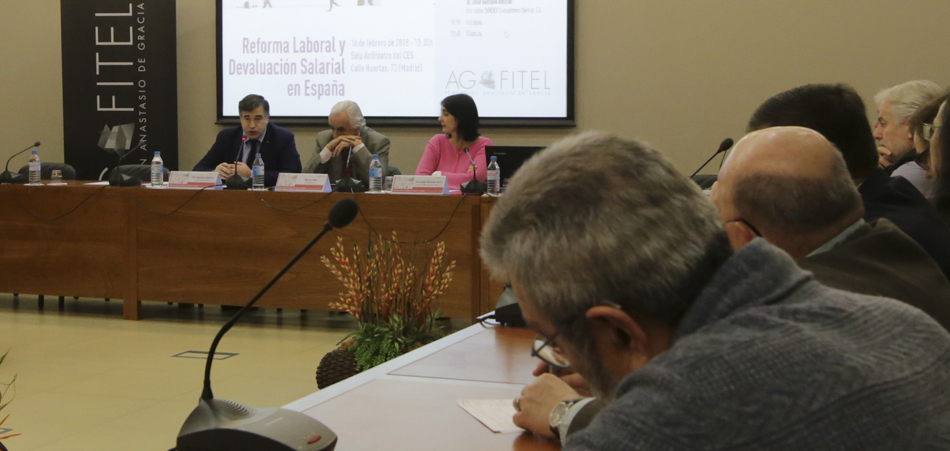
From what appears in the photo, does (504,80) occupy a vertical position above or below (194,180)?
above

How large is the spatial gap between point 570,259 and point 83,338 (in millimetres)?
4383

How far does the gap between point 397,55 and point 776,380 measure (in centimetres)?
640

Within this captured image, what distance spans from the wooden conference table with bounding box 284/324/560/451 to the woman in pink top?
344 cm

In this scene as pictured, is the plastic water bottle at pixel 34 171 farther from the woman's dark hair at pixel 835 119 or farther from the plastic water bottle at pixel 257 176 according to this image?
the woman's dark hair at pixel 835 119

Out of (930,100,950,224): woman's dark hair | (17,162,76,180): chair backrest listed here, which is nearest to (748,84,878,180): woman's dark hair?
(930,100,950,224): woman's dark hair

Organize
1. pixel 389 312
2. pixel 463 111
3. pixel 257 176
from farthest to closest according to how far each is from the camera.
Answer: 1. pixel 463 111
2. pixel 257 176
3. pixel 389 312

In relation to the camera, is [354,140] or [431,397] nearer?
[431,397]

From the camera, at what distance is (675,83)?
6.39m

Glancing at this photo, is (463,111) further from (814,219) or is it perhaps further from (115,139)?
(814,219)

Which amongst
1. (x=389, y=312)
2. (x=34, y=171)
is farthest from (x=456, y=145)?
(x=389, y=312)

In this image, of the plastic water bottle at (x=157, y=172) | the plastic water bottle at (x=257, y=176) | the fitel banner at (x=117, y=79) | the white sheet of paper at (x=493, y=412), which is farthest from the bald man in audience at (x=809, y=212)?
the fitel banner at (x=117, y=79)

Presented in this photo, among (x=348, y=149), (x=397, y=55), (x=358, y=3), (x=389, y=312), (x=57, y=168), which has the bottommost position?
(x=389, y=312)

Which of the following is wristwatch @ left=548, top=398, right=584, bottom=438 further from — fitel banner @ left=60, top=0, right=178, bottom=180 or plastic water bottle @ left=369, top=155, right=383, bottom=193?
fitel banner @ left=60, top=0, right=178, bottom=180

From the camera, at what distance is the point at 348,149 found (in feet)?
17.9
